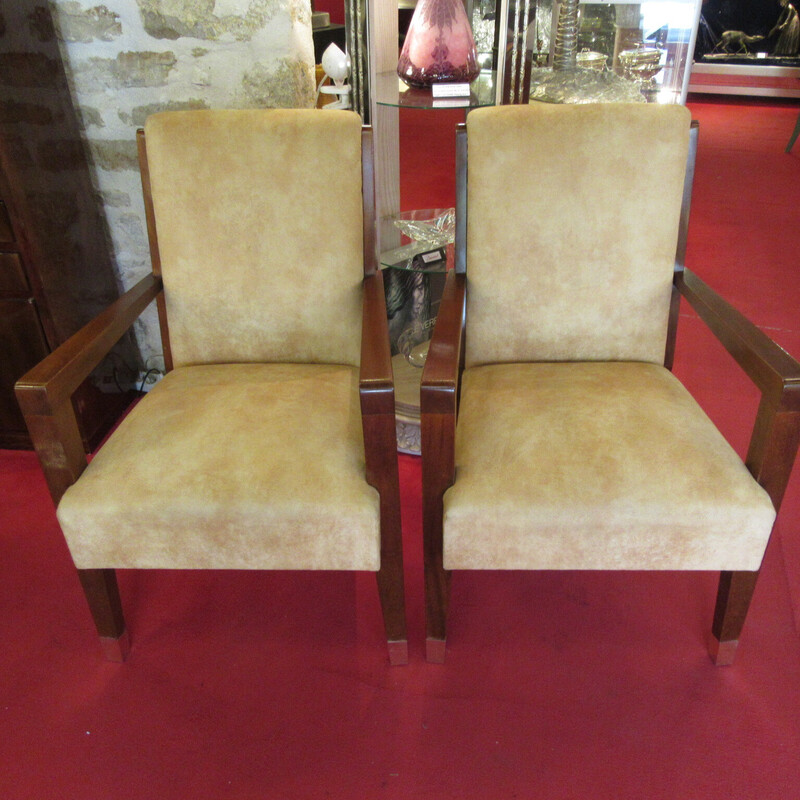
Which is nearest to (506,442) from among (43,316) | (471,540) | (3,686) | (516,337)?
(471,540)

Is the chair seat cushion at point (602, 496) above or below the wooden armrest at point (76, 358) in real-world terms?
below

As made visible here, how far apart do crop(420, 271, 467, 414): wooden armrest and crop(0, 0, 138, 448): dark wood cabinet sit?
3.48 ft

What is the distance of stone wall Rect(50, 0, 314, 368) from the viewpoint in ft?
5.28

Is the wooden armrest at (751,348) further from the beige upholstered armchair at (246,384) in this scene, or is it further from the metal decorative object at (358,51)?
the metal decorative object at (358,51)

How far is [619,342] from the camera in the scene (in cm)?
146

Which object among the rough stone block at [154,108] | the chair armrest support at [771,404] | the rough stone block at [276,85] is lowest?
the chair armrest support at [771,404]

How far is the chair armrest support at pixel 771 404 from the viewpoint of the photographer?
1.04 meters

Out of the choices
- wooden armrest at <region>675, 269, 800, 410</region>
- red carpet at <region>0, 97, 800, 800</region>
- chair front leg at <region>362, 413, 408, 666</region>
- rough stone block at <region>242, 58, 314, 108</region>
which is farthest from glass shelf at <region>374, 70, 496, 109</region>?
red carpet at <region>0, 97, 800, 800</region>

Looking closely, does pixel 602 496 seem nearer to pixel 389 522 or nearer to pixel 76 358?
pixel 389 522

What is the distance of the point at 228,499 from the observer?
3.67 ft

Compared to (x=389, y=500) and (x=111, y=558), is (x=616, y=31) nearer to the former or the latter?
(x=389, y=500)

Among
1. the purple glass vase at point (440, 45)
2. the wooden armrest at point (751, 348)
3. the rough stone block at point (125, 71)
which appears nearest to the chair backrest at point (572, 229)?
A: the wooden armrest at point (751, 348)

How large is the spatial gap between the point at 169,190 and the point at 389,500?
2.58 feet

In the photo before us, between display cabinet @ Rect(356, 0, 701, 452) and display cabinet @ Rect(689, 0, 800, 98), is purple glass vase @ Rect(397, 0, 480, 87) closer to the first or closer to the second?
display cabinet @ Rect(356, 0, 701, 452)
